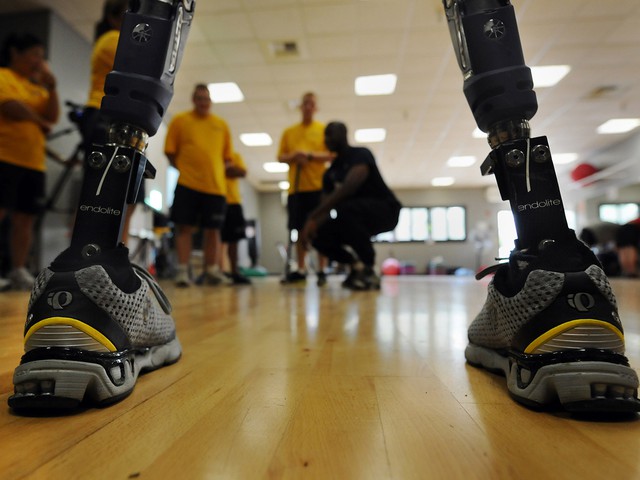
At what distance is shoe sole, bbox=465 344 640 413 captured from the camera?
1.36ft

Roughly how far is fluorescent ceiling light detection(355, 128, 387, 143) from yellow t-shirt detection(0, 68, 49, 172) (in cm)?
543

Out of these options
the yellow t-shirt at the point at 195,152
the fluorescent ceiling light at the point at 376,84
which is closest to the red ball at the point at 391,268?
the fluorescent ceiling light at the point at 376,84

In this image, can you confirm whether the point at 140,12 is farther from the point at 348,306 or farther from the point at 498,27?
the point at 348,306

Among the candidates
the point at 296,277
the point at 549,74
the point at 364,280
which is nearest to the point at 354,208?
the point at 364,280

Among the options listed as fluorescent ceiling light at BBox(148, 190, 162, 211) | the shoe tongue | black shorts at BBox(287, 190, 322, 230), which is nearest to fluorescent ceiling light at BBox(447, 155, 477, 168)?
fluorescent ceiling light at BBox(148, 190, 162, 211)

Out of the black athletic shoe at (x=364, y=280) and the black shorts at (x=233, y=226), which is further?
the black shorts at (x=233, y=226)

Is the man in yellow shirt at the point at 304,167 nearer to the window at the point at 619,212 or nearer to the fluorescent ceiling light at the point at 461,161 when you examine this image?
the fluorescent ceiling light at the point at 461,161

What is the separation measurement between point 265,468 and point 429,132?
7.62 m

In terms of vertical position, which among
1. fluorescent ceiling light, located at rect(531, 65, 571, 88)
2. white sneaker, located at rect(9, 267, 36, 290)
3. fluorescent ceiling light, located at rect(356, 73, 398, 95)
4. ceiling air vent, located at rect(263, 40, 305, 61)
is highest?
ceiling air vent, located at rect(263, 40, 305, 61)

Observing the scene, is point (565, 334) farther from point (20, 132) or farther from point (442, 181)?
point (442, 181)

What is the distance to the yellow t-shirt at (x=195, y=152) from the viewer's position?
2877 mm

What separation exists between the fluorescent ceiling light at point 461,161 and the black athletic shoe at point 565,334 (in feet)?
30.1

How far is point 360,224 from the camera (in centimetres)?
271

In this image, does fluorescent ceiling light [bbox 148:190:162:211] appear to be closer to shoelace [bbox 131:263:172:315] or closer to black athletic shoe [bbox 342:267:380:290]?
black athletic shoe [bbox 342:267:380:290]
